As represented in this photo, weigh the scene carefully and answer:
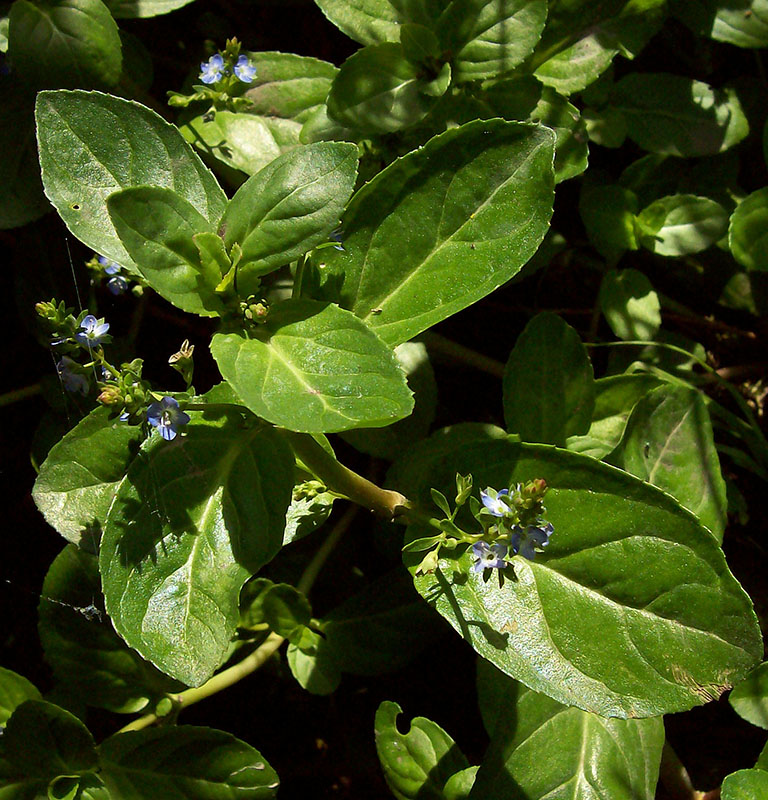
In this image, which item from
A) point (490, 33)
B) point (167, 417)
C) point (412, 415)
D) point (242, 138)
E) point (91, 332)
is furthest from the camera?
point (412, 415)

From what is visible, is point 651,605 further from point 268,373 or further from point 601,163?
point 601,163

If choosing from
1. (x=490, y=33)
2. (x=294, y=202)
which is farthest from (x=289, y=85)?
(x=294, y=202)

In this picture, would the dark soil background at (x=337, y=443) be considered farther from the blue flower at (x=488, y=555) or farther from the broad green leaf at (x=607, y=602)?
the blue flower at (x=488, y=555)

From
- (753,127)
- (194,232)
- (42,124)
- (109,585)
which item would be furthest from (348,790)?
(753,127)

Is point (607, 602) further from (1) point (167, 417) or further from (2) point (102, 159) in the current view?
(2) point (102, 159)

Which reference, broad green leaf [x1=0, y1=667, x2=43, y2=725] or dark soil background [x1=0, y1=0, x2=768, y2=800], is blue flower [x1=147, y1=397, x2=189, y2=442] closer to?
dark soil background [x1=0, y1=0, x2=768, y2=800]

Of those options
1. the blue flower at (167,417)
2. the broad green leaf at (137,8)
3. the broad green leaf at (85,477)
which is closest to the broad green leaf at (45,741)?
the broad green leaf at (85,477)
